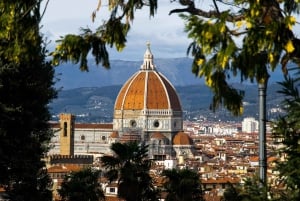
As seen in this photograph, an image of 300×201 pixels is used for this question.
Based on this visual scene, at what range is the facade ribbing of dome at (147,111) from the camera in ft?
396

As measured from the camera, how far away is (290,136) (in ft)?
25.1

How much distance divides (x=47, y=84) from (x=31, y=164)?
4.47 feet

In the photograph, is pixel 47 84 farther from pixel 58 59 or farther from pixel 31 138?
pixel 58 59

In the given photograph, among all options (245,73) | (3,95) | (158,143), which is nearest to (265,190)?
(245,73)

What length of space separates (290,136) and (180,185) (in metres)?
10.1

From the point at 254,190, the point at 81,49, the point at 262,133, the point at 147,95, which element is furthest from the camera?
the point at 147,95

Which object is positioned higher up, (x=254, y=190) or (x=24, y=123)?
(x=24, y=123)

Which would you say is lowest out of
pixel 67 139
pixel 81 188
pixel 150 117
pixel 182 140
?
pixel 81 188

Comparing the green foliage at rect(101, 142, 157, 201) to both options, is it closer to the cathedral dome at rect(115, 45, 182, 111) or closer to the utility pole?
the utility pole

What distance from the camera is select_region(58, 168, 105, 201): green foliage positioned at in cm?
1830

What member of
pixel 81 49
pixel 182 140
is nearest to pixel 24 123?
pixel 81 49

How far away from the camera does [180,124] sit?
404 ft

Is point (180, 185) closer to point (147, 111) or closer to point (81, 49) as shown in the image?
point (81, 49)

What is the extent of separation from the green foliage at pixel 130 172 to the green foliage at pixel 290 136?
8629 millimetres
